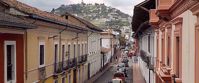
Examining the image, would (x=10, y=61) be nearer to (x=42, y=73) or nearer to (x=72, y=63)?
(x=42, y=73)

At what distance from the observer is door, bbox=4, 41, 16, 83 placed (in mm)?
14570

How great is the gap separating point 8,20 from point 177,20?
6033 millimetres

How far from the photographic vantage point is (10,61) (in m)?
15.3

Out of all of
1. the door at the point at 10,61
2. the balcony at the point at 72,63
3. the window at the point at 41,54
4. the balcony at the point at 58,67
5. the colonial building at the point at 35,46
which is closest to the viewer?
the door at the point at 10,61

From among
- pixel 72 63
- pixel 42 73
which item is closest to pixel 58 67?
pixel 42 73

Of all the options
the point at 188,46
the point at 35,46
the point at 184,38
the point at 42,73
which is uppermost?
the point at 184,38

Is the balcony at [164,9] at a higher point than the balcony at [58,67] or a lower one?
higher

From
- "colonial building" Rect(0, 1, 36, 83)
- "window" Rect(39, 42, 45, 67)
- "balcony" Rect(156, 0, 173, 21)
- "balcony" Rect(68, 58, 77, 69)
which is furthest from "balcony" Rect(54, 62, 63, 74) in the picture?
"balcony" Rect(156, 0, 173, 21)

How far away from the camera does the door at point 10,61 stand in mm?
14570

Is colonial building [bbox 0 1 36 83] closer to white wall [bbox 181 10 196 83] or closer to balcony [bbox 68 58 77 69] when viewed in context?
white wall [bbox 181 10 196 83]

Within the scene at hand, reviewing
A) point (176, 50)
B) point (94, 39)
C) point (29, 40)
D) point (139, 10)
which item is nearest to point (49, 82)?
point (29, 40)

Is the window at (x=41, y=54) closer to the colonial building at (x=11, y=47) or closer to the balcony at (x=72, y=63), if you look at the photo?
the colonial building at (x=11, y=47)

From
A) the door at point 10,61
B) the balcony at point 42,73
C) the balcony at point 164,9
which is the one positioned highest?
the balcony at point 164,9

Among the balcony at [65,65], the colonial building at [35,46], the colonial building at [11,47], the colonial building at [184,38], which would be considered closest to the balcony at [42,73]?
the colonial building at [35,46]
